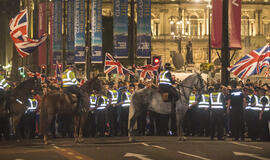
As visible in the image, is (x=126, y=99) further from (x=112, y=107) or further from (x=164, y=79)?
(x=164, y=79)

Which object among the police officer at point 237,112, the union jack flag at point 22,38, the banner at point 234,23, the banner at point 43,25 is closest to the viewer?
the police officer at point 237,112

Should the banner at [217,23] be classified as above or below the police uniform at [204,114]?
above

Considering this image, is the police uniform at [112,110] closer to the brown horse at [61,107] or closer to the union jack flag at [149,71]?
the brown horse at [61,107]

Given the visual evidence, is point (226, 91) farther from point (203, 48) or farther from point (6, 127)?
point (203, 48)

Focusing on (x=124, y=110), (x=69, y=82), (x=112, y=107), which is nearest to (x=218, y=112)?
(x=124, y=110)

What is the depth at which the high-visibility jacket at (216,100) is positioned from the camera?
23.4 meters

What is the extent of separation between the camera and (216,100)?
2345 cm

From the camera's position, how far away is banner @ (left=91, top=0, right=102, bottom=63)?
4516cm

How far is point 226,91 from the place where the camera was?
24.5m

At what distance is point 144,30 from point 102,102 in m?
15.6

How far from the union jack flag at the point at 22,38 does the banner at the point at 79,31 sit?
18591 millimetres

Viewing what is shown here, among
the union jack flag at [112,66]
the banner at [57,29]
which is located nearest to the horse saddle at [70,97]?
the union jack flag at [112,66]

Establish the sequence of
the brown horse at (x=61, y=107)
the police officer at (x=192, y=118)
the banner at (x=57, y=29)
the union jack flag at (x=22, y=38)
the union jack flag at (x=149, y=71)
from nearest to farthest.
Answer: the brown horse at (x=61, y=107), the police officer at (x=192, y=118), the union jack flag at (x=22, y=38), the union jack flag at (x=149, y=71), the banner at (x=57, y=29)

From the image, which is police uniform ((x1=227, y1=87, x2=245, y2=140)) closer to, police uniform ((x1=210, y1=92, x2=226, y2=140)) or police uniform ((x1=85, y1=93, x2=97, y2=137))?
police uniform ((x1=210, y1=92, x2=226, y2=140))
